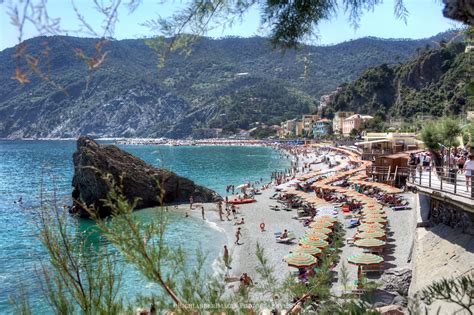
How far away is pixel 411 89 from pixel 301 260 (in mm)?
84205

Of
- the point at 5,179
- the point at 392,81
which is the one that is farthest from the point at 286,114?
the point at 5,179

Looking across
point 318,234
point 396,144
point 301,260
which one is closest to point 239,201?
point 318,234

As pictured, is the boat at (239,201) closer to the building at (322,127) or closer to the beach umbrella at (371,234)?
the beach umbrella at (371,234)

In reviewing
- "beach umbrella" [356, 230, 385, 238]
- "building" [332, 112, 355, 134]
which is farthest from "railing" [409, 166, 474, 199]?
"building" [332, 112, 355, 134]

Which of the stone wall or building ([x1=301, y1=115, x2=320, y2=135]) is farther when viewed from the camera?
building ([x1=301, y1=115, x2=320, y2=135])

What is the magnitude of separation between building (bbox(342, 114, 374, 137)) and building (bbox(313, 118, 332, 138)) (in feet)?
31.4

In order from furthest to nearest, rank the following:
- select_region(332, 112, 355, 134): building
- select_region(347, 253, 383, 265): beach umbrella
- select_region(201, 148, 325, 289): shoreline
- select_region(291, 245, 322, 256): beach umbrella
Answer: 1. select_region(332, 112, 355, 134): building
2. select_region(201, 148, 325, 289): shoreline
3. select_region(291, 245, 322, 256): beach umbrella
4. select_region(347, 253, 383, 265): beach umbrella

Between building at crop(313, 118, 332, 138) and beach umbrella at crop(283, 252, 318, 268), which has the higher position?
building at crop(313, 118, 332, 138)

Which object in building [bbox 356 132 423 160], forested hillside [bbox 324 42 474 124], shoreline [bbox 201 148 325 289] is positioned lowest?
shoreline [bbox 201 148 325 289]

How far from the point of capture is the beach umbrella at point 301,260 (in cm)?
1385

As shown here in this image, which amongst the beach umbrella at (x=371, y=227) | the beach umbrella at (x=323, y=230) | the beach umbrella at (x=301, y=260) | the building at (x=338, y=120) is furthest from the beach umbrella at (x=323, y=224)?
the building at (x=338, y=120)

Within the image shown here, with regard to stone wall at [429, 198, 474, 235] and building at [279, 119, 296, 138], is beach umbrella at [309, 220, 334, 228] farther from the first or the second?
building at [279, 119, 296, 138]

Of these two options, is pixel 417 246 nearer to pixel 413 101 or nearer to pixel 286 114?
pixel 413 101

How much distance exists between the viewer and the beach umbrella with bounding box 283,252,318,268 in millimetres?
13852
